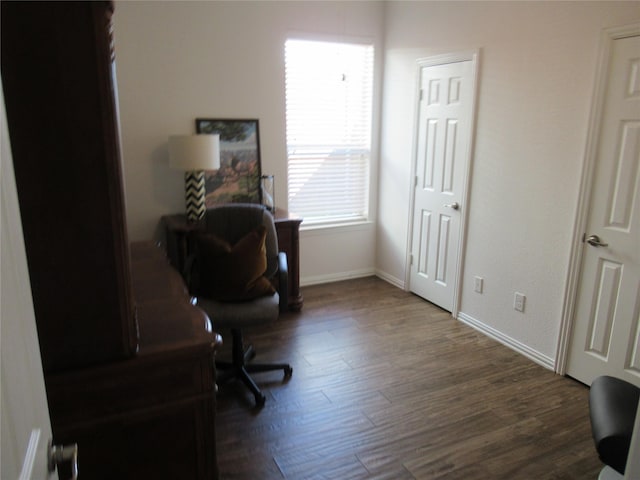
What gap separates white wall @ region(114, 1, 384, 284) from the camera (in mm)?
3479

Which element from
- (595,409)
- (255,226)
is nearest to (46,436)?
(595,409)

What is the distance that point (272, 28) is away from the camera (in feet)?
12.6

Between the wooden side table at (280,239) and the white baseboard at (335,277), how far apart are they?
0.48m

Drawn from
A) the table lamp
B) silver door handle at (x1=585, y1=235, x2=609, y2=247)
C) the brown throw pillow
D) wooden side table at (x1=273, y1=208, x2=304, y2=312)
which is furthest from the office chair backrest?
silver door handle at (x1=585, y1=235, x2=609, y2=247)

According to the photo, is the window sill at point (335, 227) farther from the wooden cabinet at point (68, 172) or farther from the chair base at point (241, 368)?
the wooden cabinet at point (68, 172)

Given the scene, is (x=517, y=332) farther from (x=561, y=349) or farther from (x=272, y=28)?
(x=272, y=28)

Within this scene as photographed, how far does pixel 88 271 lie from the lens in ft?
4.04

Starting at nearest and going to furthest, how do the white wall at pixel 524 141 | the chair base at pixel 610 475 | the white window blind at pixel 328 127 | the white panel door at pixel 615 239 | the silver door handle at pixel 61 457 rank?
the silver door handle at pixel 61 457 < the chair base at pixel 610 475 < the white panel door at pixel 615 239 < the white wall at pixel 524 141 < the white window blind at pixel 328 127

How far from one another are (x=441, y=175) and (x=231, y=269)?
2051 millimetres

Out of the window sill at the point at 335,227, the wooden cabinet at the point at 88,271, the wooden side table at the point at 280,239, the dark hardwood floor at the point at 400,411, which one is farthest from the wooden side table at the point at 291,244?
the wooden cabinet at the point at 88,271

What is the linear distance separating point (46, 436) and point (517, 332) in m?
3.10

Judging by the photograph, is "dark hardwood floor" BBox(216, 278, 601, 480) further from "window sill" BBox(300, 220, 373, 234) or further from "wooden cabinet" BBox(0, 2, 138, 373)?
"wooden cabinet" BBox(0, 2, 138, 373)

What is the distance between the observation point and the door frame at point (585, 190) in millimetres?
2523

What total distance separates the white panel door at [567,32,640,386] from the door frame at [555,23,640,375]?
0.07 ft
